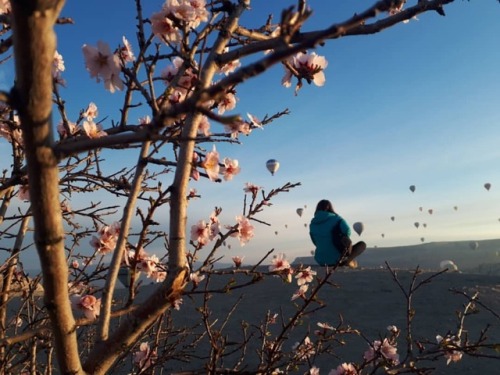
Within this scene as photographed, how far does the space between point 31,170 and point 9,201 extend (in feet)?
7.15

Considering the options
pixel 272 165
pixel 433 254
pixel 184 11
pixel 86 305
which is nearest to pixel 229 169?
pixel 184 11

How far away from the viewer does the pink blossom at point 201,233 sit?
2.71m

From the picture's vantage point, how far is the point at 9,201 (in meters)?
2.78

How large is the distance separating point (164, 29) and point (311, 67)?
0.74 m

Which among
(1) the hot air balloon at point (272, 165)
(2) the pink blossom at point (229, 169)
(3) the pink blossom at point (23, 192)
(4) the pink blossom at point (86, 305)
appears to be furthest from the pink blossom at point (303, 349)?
(1) the hot air balloon at point (272, 165)

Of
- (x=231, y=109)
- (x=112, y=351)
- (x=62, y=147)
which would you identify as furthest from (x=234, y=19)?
(x=112, y=351)

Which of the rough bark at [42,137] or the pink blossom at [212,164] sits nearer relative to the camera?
the rough bark at [42,137]

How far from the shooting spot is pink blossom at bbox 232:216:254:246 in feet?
8.53

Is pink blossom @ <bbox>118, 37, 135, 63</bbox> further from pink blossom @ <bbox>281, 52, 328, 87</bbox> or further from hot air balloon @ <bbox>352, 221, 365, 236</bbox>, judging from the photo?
hot air balloon @ <bbox>352, 221, 365, 236</bbox>

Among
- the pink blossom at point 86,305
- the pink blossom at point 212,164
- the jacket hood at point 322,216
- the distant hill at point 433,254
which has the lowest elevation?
the distant hill at point 433,254

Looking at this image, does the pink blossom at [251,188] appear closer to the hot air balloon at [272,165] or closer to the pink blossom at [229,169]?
the pink blossom at [229,169]

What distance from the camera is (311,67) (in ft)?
6.32

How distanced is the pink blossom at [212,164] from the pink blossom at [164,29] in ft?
1.89

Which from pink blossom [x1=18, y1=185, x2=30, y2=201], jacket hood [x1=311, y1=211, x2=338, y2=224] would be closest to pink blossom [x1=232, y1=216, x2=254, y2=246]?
pink blossom [x1=18, y1=185, x2=30, y2=201]
